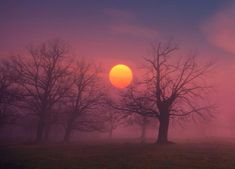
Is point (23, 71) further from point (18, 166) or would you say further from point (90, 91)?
point (18, 166)

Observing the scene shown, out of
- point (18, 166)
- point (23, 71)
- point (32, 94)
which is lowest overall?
point (18, 166)

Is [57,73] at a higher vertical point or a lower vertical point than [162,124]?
higher

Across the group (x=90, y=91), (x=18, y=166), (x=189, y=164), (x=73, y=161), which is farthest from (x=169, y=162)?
(x=90, y=91)

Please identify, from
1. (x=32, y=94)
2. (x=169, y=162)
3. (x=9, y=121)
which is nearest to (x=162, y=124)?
(x=169, y=162)

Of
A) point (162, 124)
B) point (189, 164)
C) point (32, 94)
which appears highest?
point (32, 94)

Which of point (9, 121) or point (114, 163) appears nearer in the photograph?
point (114, 163)

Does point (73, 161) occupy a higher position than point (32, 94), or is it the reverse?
point (32, 94)

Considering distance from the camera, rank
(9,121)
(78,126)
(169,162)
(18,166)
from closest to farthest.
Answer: (18,166)
(169,162)
(78,126)
(9,121)

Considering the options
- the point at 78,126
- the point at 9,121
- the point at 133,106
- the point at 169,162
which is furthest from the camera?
the point at 9,121

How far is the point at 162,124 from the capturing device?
119ft

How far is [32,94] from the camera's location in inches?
1615

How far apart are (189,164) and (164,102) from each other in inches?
667

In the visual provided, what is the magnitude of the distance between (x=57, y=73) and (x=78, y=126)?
1181 cm

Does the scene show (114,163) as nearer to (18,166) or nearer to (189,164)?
(189,164)
